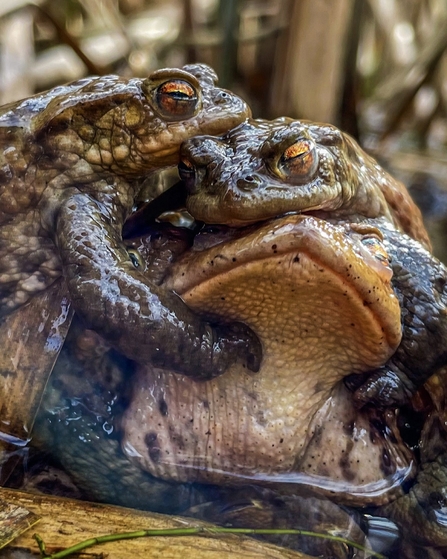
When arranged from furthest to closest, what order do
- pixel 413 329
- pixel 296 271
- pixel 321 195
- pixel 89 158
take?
pixel 89 158 → pixel 413 329 → pixel 321 195 → pixel 296 271

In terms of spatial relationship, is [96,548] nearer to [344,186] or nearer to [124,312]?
[124,312]

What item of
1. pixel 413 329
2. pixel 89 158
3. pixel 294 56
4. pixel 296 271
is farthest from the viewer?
pixel 294 56

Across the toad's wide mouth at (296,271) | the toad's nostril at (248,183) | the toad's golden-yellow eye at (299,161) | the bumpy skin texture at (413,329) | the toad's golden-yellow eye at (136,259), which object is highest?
the toad's golden-yellow eye at (299,161)

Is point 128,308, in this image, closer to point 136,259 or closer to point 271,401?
point 136,259

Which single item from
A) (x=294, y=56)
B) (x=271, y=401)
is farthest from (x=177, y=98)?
(x=294, y=56)

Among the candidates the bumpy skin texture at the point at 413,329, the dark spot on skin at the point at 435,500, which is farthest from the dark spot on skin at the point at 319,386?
the dark spot on skin at the point at 435,500

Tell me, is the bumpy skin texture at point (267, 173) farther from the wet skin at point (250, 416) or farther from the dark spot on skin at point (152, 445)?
the dark spot on skin at point (152, 445)
